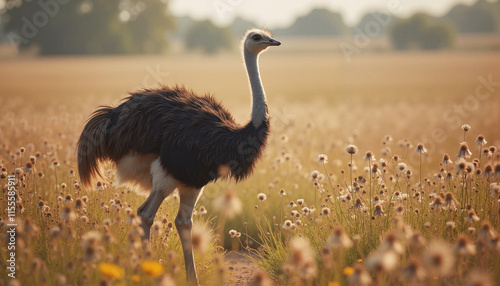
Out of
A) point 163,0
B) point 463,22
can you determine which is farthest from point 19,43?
point 463,22

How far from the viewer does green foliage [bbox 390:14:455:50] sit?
245ft

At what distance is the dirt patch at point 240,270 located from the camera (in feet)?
19.0

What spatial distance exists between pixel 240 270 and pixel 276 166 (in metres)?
2.29

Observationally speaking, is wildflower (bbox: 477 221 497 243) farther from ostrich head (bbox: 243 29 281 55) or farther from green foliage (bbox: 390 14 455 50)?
green foliage (bbox: 390 14 455 50)

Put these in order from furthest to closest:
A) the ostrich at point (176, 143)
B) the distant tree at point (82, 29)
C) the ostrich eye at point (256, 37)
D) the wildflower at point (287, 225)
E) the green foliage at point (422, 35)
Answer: the green foliage at point (422, 35), the distant tree at point (82, 29), the ostrich eye at point (256, 37), the ostrich at point (176, 143), the wildflower at point (287, 225)

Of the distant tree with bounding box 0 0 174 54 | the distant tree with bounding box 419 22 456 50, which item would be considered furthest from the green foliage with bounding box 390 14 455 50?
the distant tree with bounding box 0 0 174 54

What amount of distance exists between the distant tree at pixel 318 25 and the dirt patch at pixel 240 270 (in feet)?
390

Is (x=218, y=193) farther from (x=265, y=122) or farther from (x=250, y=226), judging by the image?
(x=265, y=122)

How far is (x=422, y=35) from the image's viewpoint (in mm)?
77500

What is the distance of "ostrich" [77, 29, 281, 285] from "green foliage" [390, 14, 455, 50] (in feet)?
242

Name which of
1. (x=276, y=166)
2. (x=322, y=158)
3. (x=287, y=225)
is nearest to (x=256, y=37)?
(x=322, y=158)

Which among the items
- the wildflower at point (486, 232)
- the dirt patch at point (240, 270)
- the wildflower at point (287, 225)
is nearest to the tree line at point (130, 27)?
the dirt patch at point (240, 270)

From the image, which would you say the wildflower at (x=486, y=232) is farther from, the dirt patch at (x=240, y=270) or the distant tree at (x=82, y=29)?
the distant tree at (x=82, y=29)

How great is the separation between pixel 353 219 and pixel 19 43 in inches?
2665
